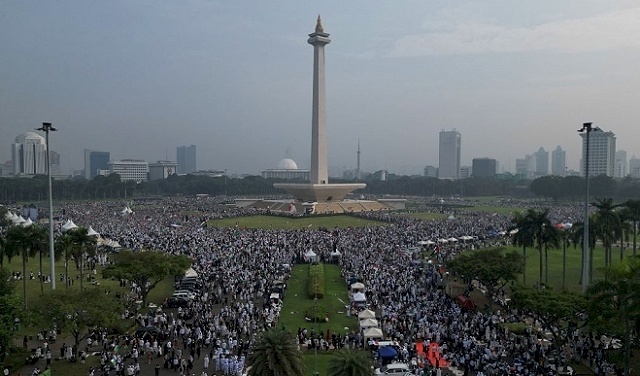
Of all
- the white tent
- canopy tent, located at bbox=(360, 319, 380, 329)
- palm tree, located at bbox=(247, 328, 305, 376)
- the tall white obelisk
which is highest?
the tall white obelisk

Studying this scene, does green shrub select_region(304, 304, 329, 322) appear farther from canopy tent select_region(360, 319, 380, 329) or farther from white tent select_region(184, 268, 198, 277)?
white tent select_region(184, 268, 198, 277)

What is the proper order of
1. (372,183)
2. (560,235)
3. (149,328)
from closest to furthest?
1. (149,328)
2. (560,235)
3. (372,183)

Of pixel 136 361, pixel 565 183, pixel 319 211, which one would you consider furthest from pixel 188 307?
pixel 565 183

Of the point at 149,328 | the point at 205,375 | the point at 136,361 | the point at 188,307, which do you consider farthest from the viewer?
the point at 188,307

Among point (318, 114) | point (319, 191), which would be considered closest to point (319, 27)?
point (318, 114)

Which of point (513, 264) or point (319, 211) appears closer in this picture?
point (513, 264)

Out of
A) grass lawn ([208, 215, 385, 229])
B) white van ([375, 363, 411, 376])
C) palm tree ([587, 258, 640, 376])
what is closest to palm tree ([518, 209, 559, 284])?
palm tree ([587, 258, 640, 376])

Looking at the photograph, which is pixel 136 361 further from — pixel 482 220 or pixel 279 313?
pixel 482 220
